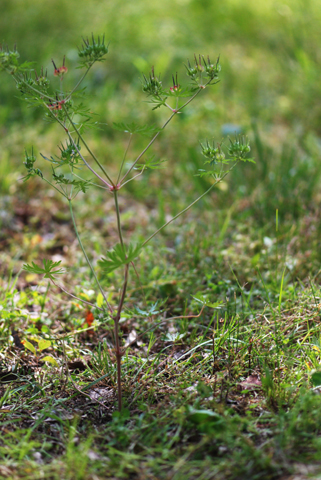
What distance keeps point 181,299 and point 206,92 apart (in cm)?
315

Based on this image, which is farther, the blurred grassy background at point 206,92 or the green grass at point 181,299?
the blurred grassy background at point 206,92

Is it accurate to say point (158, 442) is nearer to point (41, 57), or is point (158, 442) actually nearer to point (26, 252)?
point (26, 252)

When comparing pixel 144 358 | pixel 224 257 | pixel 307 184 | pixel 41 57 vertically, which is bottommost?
pixel 144 358

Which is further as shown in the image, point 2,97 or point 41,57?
point 41,57

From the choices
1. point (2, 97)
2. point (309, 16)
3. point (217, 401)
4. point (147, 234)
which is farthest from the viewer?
point (309, 16)

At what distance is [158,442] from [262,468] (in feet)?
1.11

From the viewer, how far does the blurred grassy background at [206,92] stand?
2.97 metres

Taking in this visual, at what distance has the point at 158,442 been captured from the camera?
1.30m

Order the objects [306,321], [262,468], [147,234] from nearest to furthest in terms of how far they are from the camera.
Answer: [262,468], [306,321], [147,234]

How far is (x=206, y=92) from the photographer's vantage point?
4.55m

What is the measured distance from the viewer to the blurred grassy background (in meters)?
2.97

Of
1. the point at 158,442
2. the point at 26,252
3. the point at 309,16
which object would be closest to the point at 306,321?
the point at 158,442

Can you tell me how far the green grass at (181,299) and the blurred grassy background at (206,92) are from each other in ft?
0.07

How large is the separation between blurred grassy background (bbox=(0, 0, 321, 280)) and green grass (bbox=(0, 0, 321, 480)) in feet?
0.07
